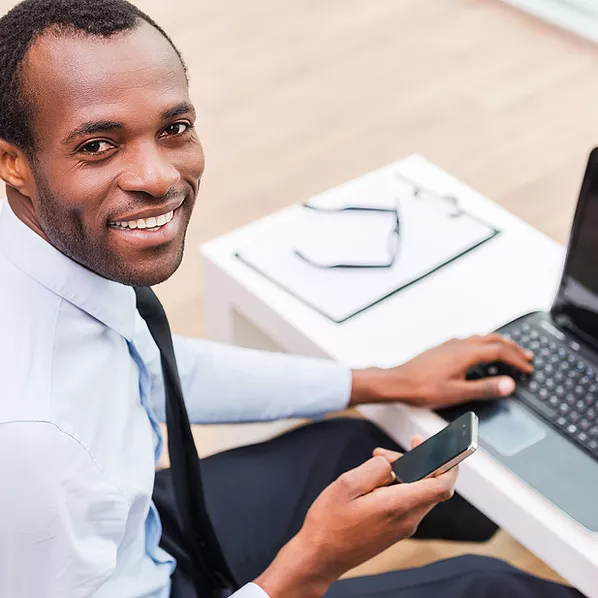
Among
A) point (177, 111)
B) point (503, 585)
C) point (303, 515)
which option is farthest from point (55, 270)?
point (503, 585)

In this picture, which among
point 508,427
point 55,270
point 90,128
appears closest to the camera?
point 90,128

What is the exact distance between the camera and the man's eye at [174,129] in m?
0.90

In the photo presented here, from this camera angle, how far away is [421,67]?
3193 millimetres

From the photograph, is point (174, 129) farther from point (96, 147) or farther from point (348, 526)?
point (348, 526)

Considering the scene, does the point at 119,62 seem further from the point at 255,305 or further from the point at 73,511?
the point at 255,305

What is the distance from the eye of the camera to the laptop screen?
1.18 metres

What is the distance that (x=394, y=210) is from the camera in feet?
4.87

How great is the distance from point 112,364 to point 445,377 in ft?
1.44

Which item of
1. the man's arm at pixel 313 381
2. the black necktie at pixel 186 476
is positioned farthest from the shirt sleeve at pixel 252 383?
the black necktie at pixel 186 476

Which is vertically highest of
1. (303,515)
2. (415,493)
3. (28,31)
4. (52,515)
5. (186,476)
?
(28,31)

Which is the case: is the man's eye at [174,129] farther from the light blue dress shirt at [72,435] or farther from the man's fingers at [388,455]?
the man's fingers at [388,455]


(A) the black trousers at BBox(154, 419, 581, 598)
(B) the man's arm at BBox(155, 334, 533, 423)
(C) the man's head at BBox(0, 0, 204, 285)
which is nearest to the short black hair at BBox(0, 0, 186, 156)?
(C) the man's head at BBox(0, 0, 204, 285)

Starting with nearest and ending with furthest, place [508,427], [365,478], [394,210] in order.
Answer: [365,478], [508,427], [394,210]

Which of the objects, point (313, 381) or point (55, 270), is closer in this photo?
point (55, 270)
